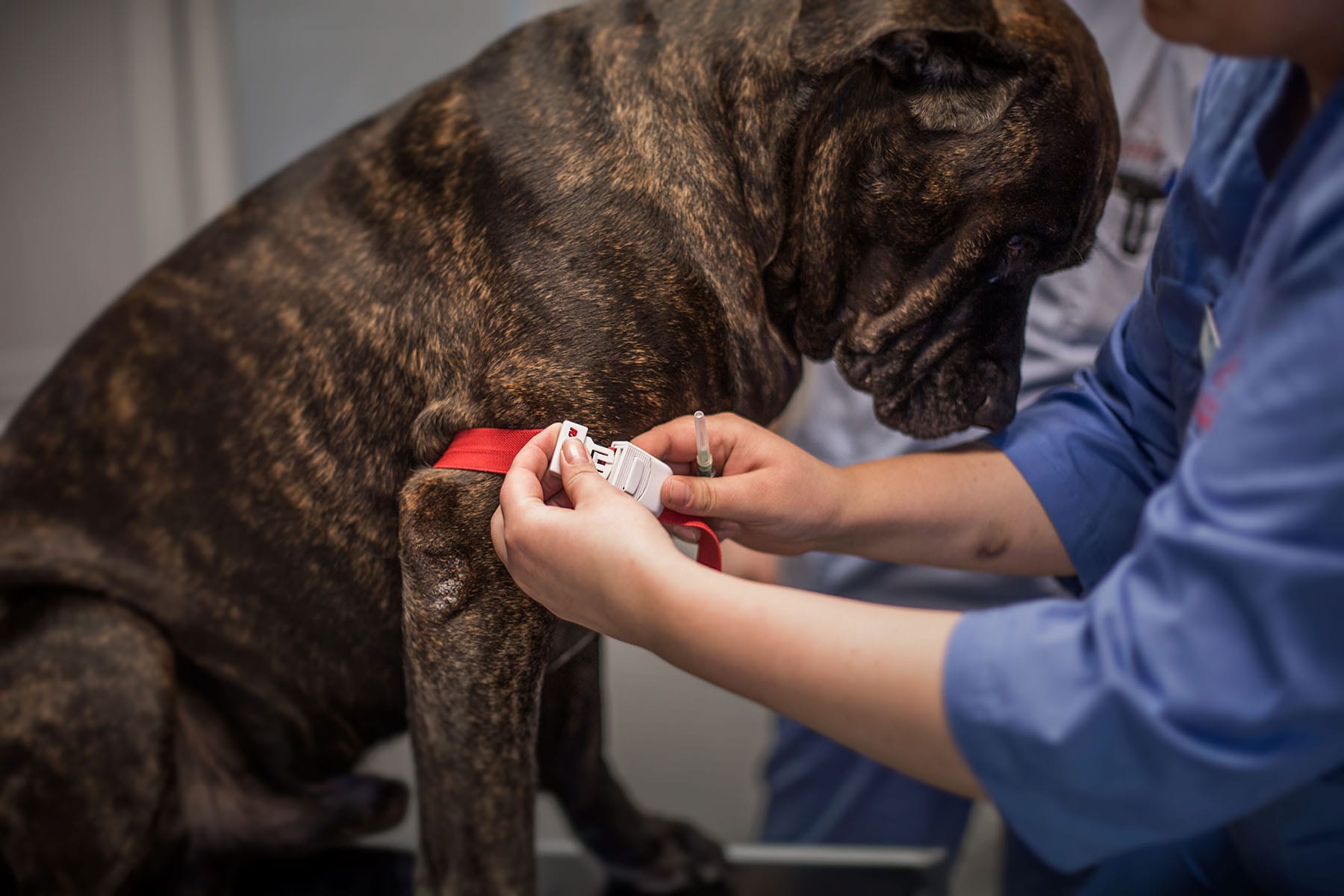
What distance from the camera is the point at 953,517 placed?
3.03 feet

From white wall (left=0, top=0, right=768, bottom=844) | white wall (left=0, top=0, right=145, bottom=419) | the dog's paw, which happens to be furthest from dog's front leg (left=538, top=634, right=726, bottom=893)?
white wall (left=0, top=0, right=145, bottom=419)

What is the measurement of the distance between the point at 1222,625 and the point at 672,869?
103 cm

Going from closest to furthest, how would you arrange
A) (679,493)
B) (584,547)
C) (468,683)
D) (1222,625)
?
(1222,625), (584,547), (679,493), (468,683)

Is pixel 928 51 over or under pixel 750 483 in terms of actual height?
over

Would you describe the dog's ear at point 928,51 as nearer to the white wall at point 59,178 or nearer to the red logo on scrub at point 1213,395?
the red logo on scrub at point 1213,395

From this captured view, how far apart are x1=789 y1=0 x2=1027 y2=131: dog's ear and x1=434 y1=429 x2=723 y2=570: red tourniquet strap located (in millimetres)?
403

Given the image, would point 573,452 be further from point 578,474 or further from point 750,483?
point 750,483

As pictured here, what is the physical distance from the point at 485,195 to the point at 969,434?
880mm

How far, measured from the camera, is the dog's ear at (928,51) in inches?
32.5

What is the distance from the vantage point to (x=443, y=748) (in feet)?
2.94

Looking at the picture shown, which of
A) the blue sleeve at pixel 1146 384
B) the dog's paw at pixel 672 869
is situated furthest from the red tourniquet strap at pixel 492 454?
the dog's paw at pixel 672 869

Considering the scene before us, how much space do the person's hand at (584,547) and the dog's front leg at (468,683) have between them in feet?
0.34

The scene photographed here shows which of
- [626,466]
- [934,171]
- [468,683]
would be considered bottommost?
[468,683]

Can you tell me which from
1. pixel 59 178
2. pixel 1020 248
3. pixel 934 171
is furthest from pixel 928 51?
pixel 59 178
